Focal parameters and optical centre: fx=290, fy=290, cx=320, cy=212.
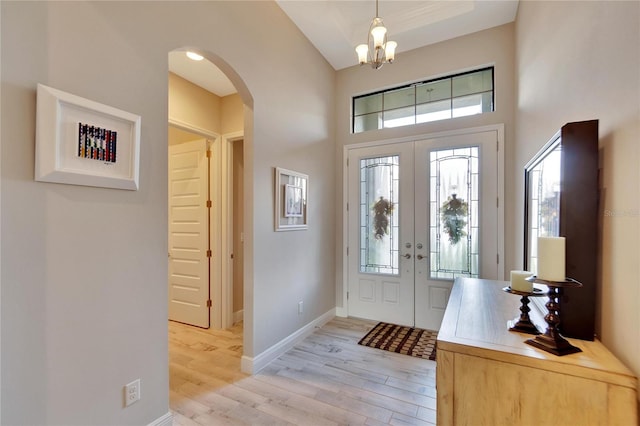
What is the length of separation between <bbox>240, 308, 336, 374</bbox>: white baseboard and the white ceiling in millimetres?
2924

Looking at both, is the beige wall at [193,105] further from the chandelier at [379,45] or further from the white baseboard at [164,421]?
the white baseboard at [164,421]

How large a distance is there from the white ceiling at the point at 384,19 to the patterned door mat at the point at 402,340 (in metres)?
3.38

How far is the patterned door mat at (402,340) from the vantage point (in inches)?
114

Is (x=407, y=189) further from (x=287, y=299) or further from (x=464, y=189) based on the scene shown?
(x=287, y=299)

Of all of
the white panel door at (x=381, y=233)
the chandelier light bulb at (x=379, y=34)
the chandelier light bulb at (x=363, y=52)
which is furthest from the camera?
the white panel door at (x=381, y=233)

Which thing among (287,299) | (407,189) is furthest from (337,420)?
(407,189)

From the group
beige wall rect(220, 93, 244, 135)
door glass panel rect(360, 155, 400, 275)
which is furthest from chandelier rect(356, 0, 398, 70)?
beige wall rect(220, 93, 244, 135)

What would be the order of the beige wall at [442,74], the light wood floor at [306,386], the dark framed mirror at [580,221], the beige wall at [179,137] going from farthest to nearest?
the beige wall at [179,137] < the beige wall at [442,74] < the light wood floor at [306,386] < the dark framed mirror at [580,221]

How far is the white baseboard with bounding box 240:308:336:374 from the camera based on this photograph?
8.25ft

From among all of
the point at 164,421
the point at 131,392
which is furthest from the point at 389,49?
the point at 164,421

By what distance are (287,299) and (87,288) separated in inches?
72.1

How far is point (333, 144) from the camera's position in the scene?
3.97 m

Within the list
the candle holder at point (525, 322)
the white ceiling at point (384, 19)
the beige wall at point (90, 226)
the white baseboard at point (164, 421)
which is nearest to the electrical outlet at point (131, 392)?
the beige wall at point (90, 226)

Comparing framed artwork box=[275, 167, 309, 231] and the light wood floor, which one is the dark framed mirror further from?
framed artwork box=[275, 167, 309, 231]
